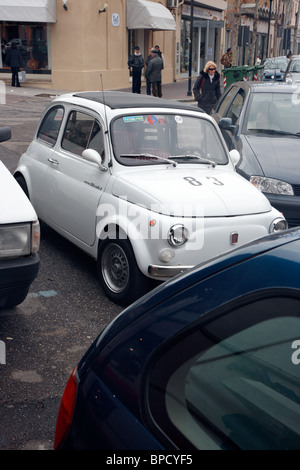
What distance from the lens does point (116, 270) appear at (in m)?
5.12

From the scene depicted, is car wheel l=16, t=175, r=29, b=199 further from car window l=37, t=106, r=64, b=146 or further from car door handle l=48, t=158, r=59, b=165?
car door handle l=48, t=158, r=59, b=165

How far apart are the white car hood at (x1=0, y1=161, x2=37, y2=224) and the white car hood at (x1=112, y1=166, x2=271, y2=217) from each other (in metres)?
1.08

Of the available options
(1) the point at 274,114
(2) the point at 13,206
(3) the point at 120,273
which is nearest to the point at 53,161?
(3) the point at 120,273

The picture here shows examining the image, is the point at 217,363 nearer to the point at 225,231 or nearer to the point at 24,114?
the point at 225,231

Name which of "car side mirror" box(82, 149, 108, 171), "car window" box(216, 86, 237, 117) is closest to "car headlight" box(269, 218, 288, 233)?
"car side mirror" box(82, 149, 108, 171)

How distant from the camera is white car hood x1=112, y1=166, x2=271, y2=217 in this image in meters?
4.79

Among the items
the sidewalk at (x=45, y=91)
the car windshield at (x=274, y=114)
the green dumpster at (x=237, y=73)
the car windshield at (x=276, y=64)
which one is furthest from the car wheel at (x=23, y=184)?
the car windshield at (x=276, y=64)

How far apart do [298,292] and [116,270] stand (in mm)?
3659

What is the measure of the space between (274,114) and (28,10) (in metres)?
18.2

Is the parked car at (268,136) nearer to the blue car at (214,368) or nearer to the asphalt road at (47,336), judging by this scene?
the asphalt road at (47,336)

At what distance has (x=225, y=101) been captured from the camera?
377 inches

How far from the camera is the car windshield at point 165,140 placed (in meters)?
5.49

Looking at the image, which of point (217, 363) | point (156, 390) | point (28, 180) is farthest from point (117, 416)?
point (28, 180)

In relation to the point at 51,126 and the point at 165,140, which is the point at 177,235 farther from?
the point at 51,126
